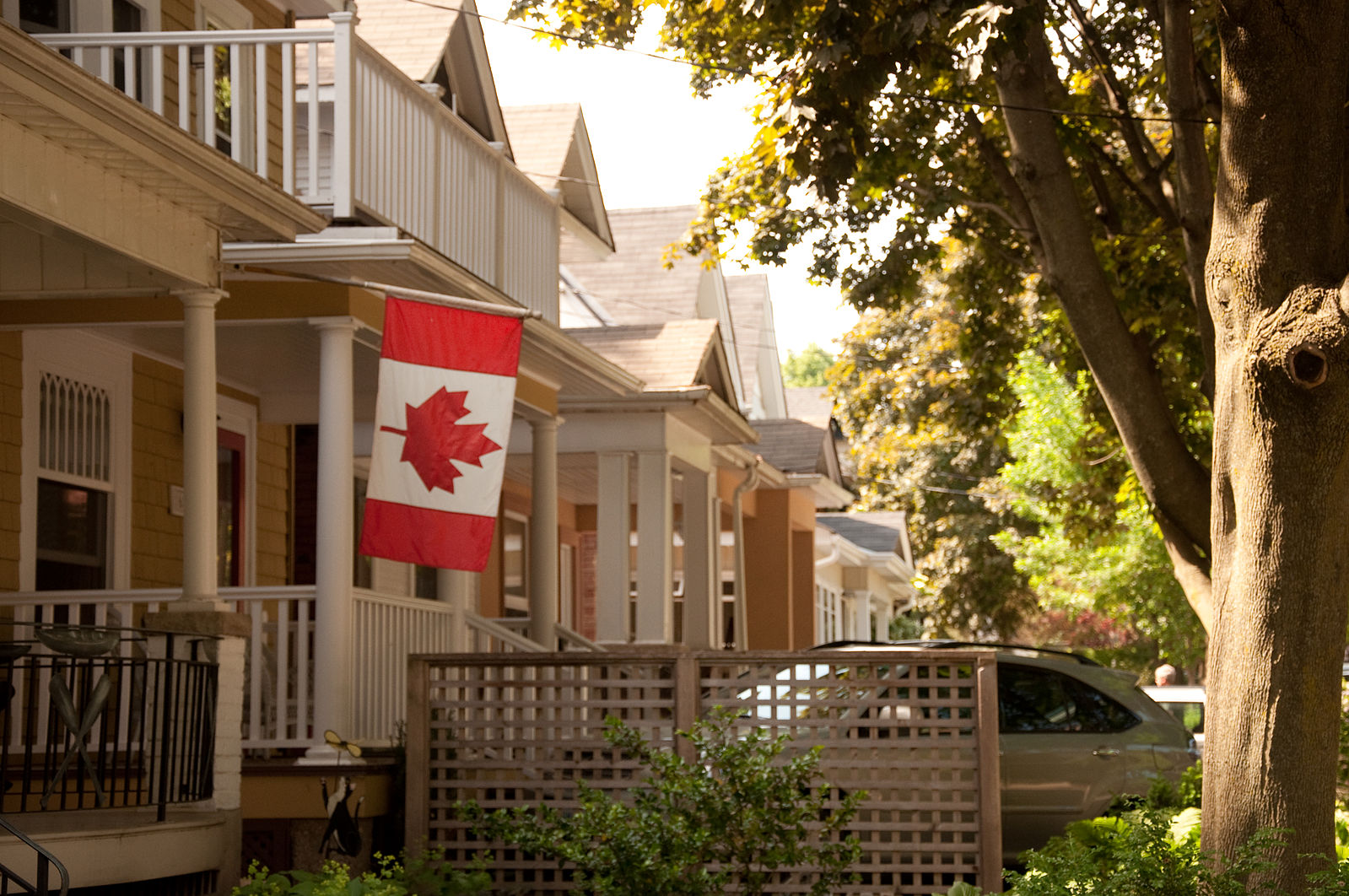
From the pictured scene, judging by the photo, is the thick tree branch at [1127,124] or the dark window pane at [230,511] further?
the dark window pane at [230,511]

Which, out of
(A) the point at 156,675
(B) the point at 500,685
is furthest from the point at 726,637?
(A) the point at 156,675

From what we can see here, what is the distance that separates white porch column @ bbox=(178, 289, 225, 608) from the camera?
29.0 feet

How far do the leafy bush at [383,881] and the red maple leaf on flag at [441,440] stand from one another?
7.35 ft

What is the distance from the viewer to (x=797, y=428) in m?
23.8

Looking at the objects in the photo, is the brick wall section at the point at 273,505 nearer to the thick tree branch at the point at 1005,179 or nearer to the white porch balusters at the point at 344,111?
the white porch balusters at the point at 344,111

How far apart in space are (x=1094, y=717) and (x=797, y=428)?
12.3 metres

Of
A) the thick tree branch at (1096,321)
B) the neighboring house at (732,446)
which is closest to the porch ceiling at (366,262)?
the thick tree branch at (1096,321)

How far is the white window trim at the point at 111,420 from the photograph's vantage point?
10883mm

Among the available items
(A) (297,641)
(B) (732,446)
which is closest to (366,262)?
(A) (297,641)

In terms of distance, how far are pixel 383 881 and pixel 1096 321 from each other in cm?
532

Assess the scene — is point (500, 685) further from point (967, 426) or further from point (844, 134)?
point (967, 426)

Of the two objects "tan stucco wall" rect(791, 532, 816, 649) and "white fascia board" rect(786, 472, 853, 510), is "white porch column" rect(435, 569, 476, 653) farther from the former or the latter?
"tan stucco wall" rect(791, 532, 816, 649)

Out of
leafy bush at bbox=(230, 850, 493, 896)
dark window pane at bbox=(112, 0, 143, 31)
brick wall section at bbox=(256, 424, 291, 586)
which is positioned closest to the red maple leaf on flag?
leafy bush at bbox=(230, 850, 493, 896)

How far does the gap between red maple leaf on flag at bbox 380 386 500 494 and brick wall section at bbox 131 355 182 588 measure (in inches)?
136
